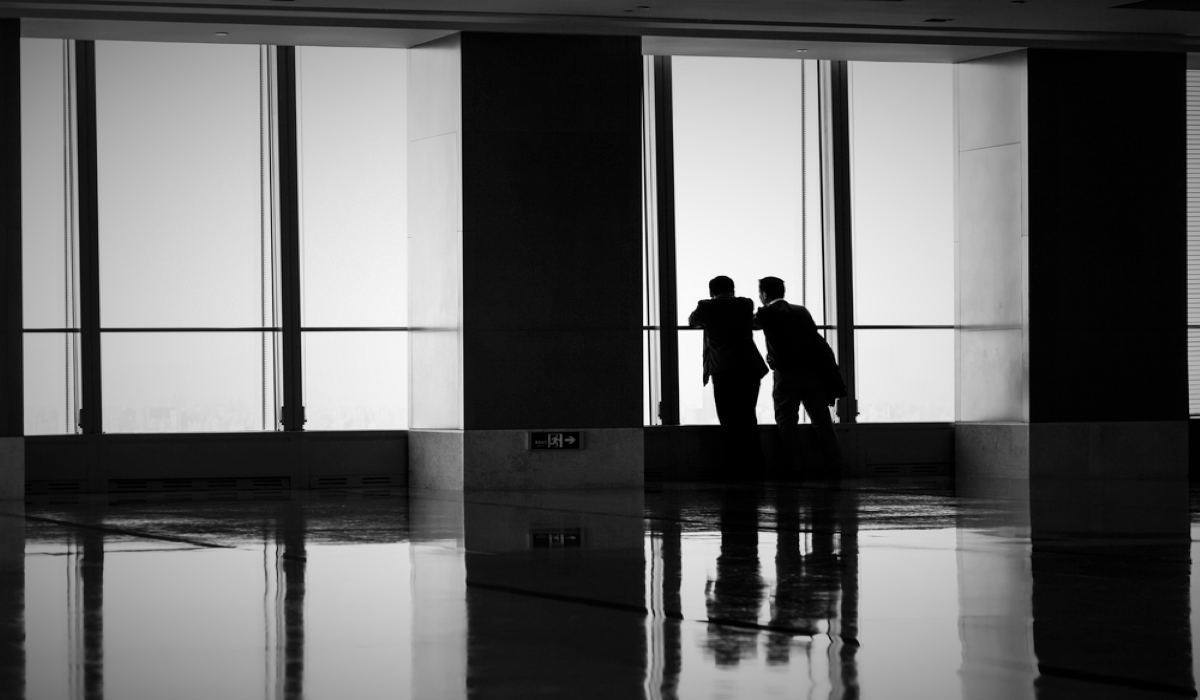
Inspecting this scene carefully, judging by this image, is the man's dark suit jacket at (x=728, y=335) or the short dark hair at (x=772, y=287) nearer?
the man's dark suit jacket at (x=728, y=335)

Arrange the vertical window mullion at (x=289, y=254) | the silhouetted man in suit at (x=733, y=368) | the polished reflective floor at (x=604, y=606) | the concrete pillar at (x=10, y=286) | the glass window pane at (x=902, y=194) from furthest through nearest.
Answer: the glass window pane at (x=902, y=194), the silhouetted man in suit at (x=733, y=368), the vertical window mullion at (x=289, y=254), the concrete pillar at (x=10, y=286), the polished reflective floor at (x=604, y=606)

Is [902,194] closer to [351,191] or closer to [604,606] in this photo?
[351,191]

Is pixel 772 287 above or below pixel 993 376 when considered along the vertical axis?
above

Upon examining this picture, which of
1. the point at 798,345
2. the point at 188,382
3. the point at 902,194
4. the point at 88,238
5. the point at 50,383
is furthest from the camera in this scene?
the point at 902,194

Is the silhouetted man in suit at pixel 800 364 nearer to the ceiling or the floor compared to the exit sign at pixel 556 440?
nearer to the ceiling

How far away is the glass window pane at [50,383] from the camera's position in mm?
13586

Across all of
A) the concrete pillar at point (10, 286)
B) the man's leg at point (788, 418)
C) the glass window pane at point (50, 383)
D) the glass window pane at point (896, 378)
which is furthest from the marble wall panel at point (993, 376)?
the concrete pillar at point (10, 286)

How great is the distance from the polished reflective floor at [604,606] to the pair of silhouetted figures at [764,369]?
466 cm

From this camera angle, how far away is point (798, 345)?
14516 millimetres

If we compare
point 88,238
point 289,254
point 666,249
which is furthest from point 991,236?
point 88,238

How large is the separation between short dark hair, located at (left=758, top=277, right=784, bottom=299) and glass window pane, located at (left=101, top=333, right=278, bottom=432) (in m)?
4.79

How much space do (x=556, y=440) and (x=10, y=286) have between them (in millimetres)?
4784

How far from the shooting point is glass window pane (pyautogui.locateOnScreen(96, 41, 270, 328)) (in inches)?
547

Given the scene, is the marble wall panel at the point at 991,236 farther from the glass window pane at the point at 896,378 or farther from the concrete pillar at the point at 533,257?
the concrete pillar at the point at 533,257
